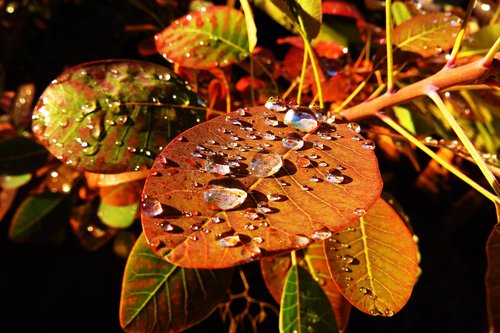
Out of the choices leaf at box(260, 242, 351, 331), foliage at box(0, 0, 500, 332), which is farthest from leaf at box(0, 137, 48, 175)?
leaf at box(260, 242, 351, 331)

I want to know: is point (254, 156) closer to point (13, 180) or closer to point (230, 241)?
point (230, 241)

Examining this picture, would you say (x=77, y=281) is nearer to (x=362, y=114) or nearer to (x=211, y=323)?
(x=211, y=323)

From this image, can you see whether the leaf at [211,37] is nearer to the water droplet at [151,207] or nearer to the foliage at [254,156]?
the foliage at [254,156]

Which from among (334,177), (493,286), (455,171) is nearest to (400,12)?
(455,171)

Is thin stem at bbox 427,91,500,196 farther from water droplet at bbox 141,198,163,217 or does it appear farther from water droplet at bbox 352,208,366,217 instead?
water droplet at bbox 141,198,163,217

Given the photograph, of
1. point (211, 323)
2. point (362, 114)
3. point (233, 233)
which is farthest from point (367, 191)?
point (211, 323)

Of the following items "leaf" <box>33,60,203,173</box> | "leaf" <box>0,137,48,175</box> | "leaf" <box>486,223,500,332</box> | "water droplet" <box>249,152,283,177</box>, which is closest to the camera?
"leaf" <box>486,223,500,332</box>

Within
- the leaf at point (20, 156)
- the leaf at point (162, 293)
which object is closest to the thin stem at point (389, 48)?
the leaf at point (162, 293)

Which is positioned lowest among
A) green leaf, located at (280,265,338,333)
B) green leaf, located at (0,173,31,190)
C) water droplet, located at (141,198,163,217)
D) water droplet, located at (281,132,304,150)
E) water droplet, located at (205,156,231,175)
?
green leaf, located at (0,173,31,190)
